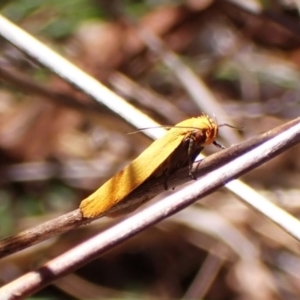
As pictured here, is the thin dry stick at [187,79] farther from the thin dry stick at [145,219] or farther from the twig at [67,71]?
the thin dry stick at [145,219]

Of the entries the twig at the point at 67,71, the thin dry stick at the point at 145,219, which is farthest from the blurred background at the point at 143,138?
the thin dry stick at the point at 145,219

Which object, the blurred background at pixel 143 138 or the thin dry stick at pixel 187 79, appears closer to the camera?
the thin dry stick at pixel 187 79

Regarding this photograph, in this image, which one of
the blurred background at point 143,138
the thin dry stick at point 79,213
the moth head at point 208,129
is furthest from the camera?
the blurred background at point 143,138

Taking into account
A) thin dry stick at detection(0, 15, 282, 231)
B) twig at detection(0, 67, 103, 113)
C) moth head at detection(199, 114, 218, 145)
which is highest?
twig at detection(0, 67, 103, 113)

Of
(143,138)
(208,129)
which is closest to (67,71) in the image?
(208,129)

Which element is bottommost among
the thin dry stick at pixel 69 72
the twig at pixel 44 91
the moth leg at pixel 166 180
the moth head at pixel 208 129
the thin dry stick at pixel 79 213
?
the thin dry stick at pixel 79 213

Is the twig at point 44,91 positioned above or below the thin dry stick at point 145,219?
above

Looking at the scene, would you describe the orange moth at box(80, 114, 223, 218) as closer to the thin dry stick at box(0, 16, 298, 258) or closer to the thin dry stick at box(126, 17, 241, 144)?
the thin dry stick at box(0, 16, 298, 258)

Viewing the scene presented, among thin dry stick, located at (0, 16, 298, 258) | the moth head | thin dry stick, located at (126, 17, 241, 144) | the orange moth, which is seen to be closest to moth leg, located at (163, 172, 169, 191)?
the orange moth
